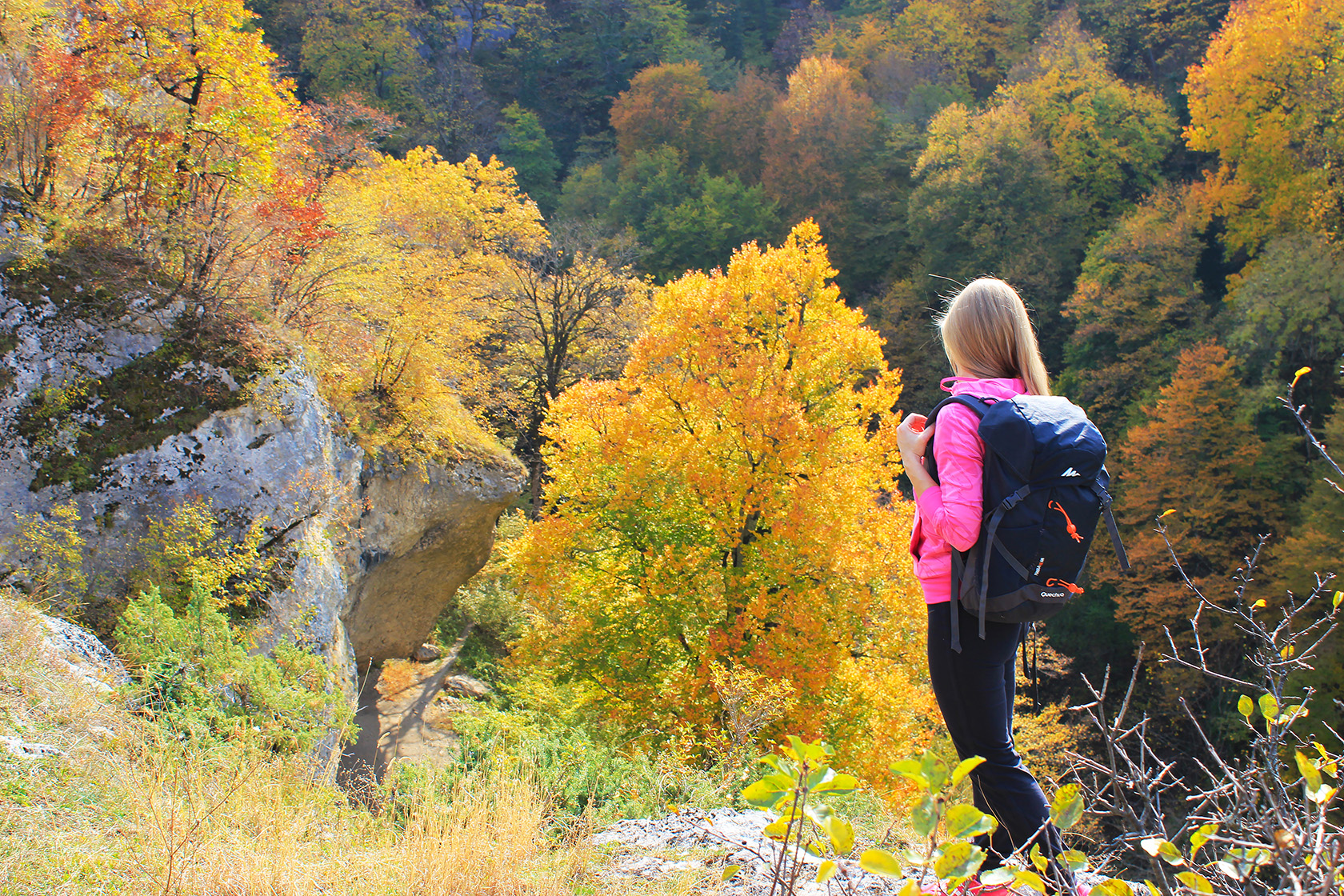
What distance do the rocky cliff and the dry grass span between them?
2.16 metres

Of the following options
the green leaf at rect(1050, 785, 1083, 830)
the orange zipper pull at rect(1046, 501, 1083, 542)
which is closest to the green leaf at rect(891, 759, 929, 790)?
the green leaf at rect(1050, 785, 1083, 830)

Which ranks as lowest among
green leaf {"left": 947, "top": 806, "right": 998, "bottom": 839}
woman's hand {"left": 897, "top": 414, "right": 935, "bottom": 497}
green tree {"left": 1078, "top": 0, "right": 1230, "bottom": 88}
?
green leaf {"left": 947, "top": 806, "right": 998, "bottom": 839}

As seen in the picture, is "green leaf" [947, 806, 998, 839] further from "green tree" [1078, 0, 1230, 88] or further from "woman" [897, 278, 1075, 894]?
"green tree" [1078, 0, 1230, 88]

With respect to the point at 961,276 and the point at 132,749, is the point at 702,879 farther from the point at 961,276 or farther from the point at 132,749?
the point at 961,276

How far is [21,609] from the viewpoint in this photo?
4125 mm

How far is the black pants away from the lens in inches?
79.7

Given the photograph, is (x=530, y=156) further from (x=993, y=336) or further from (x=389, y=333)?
(x=993, y=336)

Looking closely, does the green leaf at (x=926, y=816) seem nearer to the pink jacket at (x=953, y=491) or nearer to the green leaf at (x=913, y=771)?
the green leaf at (x=913, y=771)

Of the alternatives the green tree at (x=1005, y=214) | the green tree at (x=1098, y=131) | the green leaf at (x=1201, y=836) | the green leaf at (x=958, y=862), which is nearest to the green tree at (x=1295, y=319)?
the green tree at (x=1005, y=214)

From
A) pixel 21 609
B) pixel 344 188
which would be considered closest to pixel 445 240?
pixel 344 188

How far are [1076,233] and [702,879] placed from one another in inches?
1017

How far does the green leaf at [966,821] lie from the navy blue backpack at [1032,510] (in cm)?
100

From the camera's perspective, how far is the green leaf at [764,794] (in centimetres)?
107

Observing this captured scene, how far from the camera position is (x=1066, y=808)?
119cm
